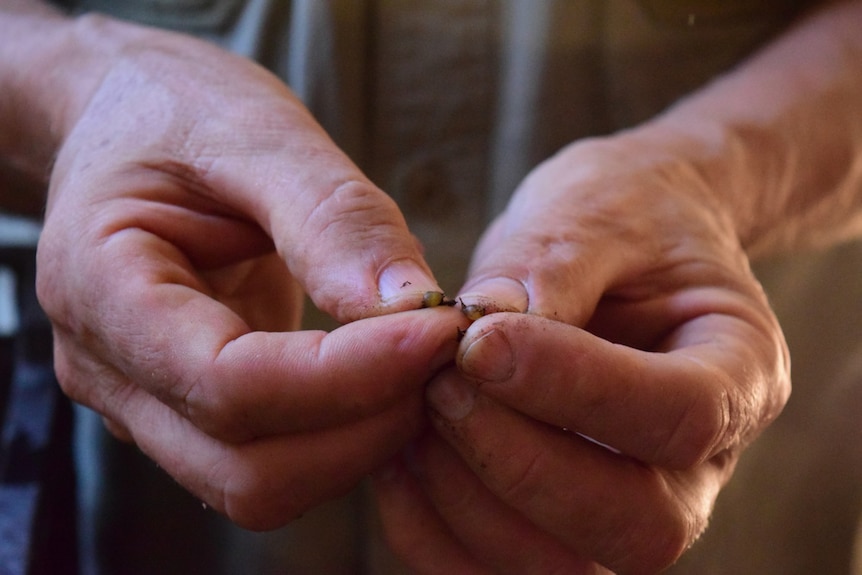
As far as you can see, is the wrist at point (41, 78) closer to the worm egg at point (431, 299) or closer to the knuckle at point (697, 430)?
the worm egg at point (431, 299)

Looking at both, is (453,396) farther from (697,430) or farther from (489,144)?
(489,144)

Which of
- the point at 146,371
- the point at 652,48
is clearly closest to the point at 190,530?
the point at 146,371

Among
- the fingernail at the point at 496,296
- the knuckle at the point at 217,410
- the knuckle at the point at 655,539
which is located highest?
the fingernail at the point at 496,296

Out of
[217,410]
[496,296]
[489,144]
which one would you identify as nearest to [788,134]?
[489,144]

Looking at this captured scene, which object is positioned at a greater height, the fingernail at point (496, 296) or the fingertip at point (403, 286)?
the fingertip at point (403, 286)

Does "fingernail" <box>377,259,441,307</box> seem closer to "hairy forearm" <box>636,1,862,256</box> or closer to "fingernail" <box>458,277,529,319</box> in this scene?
"fingernail" <box>458,277,529,319</box>

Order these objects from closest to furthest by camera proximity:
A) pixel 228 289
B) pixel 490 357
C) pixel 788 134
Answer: pixel 490 357, pixel 228 289, pixel 788 134

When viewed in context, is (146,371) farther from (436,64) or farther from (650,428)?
(436,64)

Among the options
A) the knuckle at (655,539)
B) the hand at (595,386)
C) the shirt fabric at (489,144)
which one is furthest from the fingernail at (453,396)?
the shirt fabric at (489,144)
